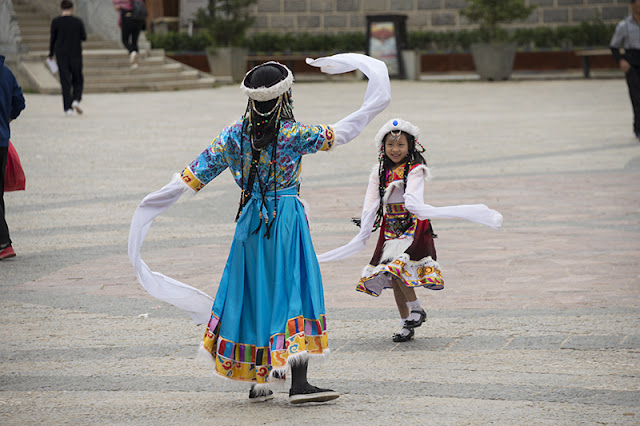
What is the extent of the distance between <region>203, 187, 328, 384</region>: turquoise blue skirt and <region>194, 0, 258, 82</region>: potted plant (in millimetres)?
25255

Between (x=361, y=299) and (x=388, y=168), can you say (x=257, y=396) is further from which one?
(x=361, y=299)

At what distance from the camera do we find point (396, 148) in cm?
570

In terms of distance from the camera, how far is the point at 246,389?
16.5ft

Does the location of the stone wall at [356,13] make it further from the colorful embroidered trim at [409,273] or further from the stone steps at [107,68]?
the colorful embroidered trim at [409,273]

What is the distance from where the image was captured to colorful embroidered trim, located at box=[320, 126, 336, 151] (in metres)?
4.77

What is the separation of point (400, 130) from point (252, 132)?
129 cm

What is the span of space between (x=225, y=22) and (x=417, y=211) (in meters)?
24.9

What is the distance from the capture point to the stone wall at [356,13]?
3181 cm

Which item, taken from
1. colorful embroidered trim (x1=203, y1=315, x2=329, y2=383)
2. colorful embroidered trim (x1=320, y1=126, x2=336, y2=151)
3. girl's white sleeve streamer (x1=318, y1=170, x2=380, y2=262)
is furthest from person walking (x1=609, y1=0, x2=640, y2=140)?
colorful embroidered trim (x1=203, y1=315, x2=329, y2=383)

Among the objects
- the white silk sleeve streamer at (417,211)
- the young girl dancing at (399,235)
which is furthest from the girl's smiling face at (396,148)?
the white silk sleeve streamer at (417,211)

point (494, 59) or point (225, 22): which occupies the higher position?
point (225, 22)

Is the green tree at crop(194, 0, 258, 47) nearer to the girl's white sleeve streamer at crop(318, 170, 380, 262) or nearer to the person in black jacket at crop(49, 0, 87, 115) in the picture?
the person in black jacket at crop(49, 0, 87, 115)

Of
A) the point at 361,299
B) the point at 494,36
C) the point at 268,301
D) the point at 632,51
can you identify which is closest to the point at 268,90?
the point at 268,301

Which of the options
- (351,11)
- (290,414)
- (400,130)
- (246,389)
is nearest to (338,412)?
(290,414)
